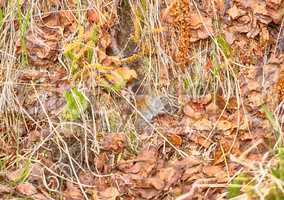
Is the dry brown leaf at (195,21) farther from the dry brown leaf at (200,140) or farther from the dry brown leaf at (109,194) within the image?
the dry brown leaf at (109,194)

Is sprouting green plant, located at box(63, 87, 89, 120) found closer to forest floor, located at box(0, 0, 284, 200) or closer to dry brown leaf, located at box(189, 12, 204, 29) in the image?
forest floor, located at box(0, 0, 284, 200)

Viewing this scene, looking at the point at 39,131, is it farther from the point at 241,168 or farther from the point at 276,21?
the point at 276,21

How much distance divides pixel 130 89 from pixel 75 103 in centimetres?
33

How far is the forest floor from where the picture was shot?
3154 millimetres

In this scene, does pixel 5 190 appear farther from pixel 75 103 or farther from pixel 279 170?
pixel 279 170

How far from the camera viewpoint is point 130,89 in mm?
3420

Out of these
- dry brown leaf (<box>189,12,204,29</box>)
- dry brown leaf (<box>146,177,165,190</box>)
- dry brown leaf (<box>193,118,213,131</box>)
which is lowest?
dry brown leaf (<box>146,177,165,190</box>)

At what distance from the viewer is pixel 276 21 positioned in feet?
11.1

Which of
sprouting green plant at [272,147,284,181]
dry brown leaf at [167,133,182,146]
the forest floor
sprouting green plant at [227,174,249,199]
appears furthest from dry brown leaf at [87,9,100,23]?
sprouting green plant at [272,147,284,181]

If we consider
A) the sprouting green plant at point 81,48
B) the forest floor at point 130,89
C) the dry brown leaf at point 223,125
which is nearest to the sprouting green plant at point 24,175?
the forest floor at point 130,89

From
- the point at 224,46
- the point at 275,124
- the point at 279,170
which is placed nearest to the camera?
the point at 279,170

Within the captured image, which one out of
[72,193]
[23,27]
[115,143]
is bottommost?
[72,193]

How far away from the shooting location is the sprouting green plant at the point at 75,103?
3.27 metres

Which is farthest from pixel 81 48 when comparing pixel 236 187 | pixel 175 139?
pixel 236 187
